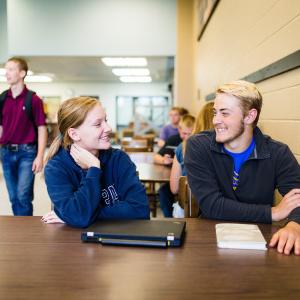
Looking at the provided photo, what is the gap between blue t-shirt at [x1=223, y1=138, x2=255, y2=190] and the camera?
5.33 feet

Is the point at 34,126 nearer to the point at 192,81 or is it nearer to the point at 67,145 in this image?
the point at 67,145

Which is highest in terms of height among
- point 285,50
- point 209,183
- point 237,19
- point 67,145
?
point 237,19

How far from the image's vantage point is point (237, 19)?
2922mm

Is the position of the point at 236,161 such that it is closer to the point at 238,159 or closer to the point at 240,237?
the point at 238,159

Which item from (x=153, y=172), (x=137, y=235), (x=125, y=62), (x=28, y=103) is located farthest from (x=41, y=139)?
(x=125, y=62)

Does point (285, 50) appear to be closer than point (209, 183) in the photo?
No

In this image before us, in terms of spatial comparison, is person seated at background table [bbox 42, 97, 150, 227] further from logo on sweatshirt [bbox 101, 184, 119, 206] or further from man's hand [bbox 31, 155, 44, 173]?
man's hand [bbox 31, 155, 44, 173]

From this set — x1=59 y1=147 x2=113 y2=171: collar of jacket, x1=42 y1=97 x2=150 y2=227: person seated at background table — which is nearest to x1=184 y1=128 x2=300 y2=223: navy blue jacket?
x1=42 y1=97 x2=150 y2=227: person seated at background table

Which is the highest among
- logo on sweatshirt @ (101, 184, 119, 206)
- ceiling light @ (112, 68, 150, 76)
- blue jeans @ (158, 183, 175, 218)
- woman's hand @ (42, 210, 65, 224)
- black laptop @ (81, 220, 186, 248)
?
ceiling light @ (112, 68, 150, 76)

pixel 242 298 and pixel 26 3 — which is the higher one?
pixel 26 3

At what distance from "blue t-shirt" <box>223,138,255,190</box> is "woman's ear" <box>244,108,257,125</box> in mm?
97

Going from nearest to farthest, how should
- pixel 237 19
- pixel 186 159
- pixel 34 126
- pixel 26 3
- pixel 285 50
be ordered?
pixel 186 159 < pixel 285 50 < pixel 237 19 < pixel 34 126 < pixel 26 3

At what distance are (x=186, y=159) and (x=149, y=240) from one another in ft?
2.17

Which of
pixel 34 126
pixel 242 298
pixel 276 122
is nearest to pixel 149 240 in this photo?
pixel 242 298
